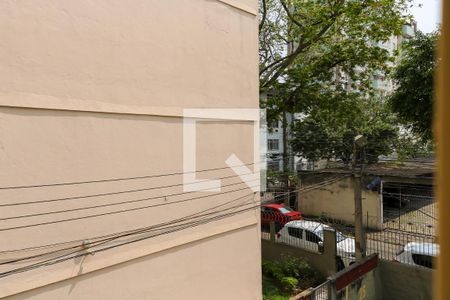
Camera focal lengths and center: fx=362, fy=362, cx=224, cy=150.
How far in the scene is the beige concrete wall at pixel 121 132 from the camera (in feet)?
13.8

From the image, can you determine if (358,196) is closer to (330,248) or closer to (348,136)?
(330,248)

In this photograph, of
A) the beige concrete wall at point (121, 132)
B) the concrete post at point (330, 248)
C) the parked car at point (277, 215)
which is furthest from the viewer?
the parked car at point (277, 215)

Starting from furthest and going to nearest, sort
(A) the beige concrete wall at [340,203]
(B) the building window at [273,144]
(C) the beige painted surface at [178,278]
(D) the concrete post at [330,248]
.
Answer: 1. (B) the building window at [273,144]
2. (A) the beige concrete wall at [340,203]
3. (D) the concrete post at [330,248]
4. (C) the beige painted surface at [178,278]

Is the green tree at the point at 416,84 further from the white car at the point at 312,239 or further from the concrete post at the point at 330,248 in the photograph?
the concrete post at the point at 330,248

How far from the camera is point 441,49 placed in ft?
2.28

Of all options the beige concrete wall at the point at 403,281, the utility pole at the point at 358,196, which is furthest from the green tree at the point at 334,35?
the beige concrete wall at the point at 403,281

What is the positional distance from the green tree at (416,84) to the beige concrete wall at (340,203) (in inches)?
147

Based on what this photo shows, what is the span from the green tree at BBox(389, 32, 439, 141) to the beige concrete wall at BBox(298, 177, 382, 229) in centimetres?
373

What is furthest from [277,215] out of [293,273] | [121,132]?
[121,132]

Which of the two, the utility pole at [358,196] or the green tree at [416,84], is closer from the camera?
the utility pole at [358,196]

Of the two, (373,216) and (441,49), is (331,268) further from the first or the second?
(441,49)

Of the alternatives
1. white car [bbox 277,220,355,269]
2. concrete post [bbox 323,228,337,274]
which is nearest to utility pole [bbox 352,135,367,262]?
concrete post [bbox 323,228,337,274]

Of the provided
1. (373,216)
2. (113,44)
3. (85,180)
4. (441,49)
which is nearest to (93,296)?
(85,180)

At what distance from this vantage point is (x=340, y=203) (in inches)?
628
